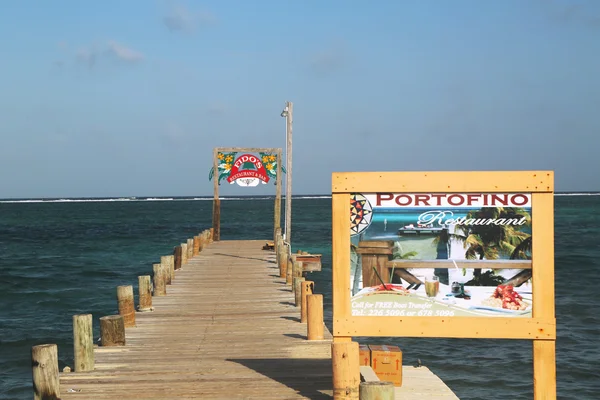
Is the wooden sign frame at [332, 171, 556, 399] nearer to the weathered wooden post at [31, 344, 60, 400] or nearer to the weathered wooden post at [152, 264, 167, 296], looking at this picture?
the weathered wooden post at [31, 344, 60, 400]

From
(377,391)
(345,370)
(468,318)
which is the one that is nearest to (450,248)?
(468,318)

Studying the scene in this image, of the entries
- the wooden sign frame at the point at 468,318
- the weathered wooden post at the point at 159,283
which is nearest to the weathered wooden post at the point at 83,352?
the wooden sign frame at the point at 468,318

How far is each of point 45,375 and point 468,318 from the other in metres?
4.65

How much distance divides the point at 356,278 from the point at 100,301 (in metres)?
22.4

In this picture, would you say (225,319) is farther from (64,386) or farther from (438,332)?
(438,332)

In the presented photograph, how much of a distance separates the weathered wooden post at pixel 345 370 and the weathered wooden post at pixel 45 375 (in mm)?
3148

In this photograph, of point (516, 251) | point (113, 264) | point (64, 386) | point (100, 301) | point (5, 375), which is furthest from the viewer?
point (113, 264)

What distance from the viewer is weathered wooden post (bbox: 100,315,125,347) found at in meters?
11.0

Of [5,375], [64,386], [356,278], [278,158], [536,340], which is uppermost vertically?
[278,158]

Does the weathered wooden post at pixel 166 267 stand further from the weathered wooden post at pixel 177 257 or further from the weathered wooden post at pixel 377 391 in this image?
the weathered wooden post at pixel 377 391

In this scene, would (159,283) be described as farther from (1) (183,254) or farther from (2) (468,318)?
(2) (468,318)

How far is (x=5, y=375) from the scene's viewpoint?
17.3 metres

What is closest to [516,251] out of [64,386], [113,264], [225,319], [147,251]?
[64,386]

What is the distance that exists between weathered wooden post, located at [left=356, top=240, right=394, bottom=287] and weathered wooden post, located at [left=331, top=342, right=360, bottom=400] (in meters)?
0.76
